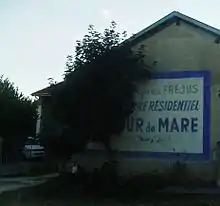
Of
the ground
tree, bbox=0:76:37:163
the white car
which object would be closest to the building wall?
the ground

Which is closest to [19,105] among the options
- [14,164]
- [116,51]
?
[14,164]

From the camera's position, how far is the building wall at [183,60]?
19.4 m

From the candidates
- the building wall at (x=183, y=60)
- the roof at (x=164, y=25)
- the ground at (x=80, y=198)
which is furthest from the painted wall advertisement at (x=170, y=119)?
the ground at (x=80, y=198)

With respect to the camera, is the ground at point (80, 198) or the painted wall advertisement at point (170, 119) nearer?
the ground at point (80, 198)

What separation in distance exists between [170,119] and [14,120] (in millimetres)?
15317

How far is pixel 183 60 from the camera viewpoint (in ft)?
66.7

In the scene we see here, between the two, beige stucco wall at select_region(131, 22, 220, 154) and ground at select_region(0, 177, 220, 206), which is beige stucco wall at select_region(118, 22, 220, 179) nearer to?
beige stucco wall at select_region(131, 22, 220, 154)

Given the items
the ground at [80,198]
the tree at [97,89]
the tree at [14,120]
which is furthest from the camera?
the tree at [14,120]

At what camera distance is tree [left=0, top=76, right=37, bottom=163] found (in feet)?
106

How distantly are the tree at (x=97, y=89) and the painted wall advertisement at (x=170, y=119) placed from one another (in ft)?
2.08

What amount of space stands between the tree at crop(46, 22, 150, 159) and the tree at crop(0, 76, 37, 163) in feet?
42.9

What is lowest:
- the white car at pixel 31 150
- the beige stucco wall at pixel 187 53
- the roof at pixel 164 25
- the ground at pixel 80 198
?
the ground at pixel 80 198

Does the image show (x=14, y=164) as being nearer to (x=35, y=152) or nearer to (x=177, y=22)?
(x=35, y=152)

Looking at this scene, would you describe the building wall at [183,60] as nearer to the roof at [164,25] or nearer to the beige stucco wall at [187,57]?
the beige stucco wall at [187,57]
